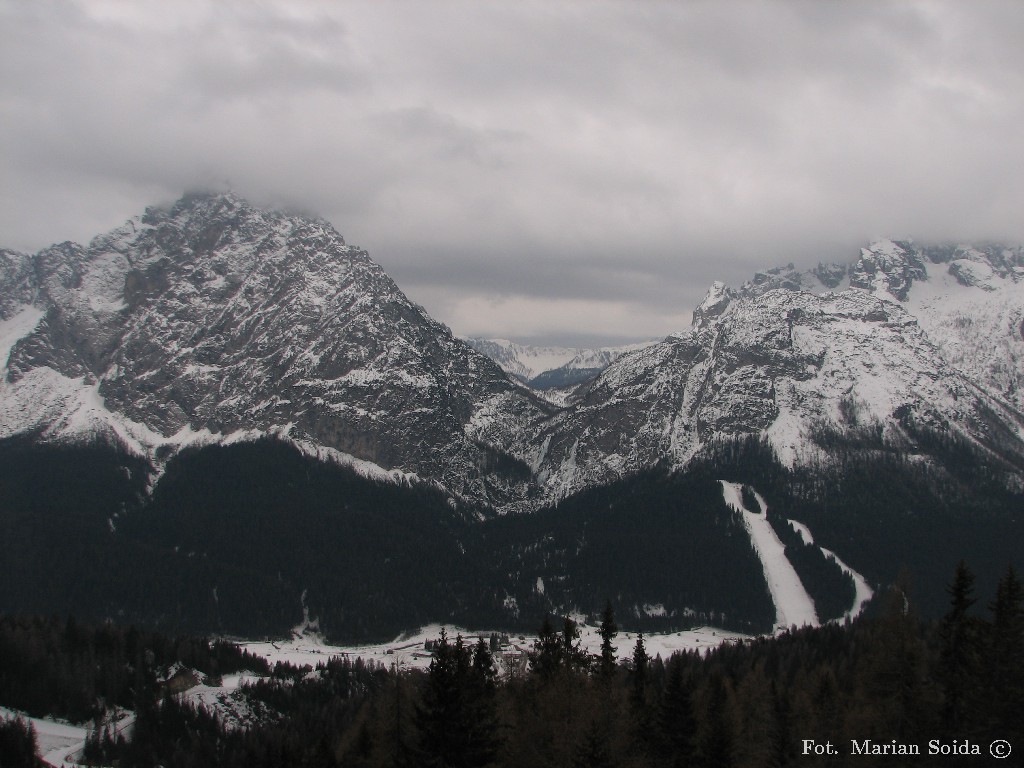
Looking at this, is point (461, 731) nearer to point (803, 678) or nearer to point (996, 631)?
point (996, 631)

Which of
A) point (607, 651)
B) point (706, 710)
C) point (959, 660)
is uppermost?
point (959, 660)

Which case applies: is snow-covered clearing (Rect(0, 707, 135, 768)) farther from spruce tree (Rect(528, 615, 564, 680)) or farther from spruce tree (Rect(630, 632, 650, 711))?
spruce tree (Rect(630, 632, 650, 711))

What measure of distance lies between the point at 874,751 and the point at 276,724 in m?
132

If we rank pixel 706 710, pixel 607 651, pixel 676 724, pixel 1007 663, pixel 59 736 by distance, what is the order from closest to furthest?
pixel 1007 663, pixel 676 724, pixel 706 710, pixel 607 651, pixel 59 736

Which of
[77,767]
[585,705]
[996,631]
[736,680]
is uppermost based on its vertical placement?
[996,631]

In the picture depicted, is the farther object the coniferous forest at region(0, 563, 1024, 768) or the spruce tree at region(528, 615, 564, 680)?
the spruce tree at region(528, 615, 564, 680)

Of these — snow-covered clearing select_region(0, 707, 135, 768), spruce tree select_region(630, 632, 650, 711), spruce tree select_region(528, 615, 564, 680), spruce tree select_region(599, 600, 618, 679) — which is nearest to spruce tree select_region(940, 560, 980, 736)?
spruce tree select_region(630, 632, 650, 711)

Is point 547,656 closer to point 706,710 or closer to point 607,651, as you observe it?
point 607,651

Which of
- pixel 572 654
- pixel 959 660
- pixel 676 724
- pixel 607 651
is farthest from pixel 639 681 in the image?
pixel 959 660

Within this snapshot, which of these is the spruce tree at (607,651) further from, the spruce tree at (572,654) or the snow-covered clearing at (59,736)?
the snow-covered clearing at (59,736)

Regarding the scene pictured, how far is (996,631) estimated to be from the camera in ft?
250

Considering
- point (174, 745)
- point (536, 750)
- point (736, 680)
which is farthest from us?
point (174, 745)

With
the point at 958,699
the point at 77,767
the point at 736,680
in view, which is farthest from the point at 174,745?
the point at 958,699

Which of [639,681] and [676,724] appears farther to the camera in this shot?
[639,681]
